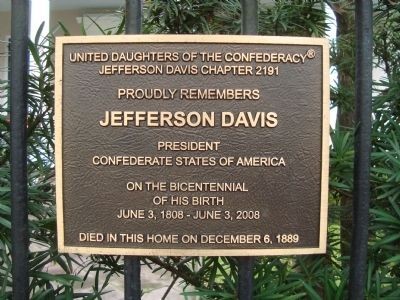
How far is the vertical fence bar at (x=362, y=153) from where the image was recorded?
184 cm

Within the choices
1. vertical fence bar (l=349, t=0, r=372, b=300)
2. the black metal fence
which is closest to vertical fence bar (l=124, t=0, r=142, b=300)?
the black metal fence

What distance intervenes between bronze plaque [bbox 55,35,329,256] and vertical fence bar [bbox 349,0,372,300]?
0.12 m

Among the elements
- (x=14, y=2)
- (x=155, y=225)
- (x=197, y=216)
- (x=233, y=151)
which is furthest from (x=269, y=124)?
(x=14, y=2)

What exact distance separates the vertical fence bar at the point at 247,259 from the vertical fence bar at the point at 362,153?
0.36m

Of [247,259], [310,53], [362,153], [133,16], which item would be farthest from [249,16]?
[247,259]

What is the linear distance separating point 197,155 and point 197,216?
8.2 inches

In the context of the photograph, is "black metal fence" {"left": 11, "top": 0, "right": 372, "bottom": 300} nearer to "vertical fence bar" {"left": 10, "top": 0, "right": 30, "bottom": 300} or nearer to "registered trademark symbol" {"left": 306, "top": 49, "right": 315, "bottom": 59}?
"vertical fence bar" {"left": 10, "top": 0, "right": 30, "bottom": 300}

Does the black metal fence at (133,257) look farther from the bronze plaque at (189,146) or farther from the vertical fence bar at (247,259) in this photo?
the bronze plaque at (189,146)

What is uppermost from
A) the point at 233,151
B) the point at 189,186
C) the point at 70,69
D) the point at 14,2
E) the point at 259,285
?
the point at 14,2

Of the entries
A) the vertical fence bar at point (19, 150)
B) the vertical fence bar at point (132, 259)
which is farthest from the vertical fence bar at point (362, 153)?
the vertical fence bar at point (19, 150)

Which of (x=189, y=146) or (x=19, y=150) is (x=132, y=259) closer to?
(x=189, y=146)

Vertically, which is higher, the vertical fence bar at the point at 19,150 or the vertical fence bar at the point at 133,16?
the vertical fence bar at the point at 133,16

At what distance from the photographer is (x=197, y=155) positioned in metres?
1.83

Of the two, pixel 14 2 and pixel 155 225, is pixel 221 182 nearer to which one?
pixel 155 225
